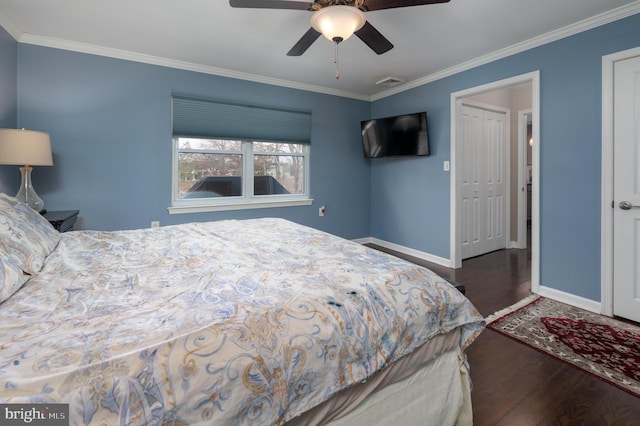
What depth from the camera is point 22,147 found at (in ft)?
7.95

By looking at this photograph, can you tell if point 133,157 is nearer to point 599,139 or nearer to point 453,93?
point 453,93

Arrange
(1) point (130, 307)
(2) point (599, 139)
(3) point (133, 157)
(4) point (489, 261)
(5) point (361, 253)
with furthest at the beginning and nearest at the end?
(4) point (489, 261) → (3) point (133, 157) → (2) point (599, 139) → (5) point (361, 253) → (1) point (130, 307)

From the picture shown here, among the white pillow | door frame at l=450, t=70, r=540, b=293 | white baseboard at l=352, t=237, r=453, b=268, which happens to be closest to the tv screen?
door frame at l=450, t=70, r=540, b=293

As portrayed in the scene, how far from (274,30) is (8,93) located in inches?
94.0

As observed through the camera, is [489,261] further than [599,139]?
Yes

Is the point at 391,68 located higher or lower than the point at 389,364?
higher

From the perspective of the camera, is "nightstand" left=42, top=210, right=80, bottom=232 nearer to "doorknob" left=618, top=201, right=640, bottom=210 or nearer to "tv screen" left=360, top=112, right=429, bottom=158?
"tv screen" left=360, top=112, right=429, bottom=158

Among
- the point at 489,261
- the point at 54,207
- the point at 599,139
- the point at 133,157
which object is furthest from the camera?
the point at 489,261

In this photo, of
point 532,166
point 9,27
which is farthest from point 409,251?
point 9,27

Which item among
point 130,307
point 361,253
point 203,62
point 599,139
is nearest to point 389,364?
point 361,253

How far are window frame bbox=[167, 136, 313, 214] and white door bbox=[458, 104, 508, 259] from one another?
2.13 metres

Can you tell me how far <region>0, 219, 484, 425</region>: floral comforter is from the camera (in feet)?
2.28

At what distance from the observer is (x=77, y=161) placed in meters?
3.12

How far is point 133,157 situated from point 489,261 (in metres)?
4.56
